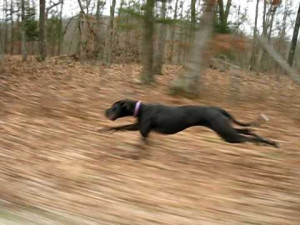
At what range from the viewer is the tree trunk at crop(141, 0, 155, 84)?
527 inches

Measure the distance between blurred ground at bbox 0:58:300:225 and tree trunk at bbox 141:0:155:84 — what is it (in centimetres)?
420

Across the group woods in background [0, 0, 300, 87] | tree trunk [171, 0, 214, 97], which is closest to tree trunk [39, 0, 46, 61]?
woods in background [0, 0, 300, 87]

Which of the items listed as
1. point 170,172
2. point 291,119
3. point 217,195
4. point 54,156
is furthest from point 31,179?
point 291,119

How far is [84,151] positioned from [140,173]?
4.39 ft

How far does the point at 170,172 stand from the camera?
6.04m

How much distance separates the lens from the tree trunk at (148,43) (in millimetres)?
13381

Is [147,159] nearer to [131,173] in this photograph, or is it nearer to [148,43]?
[131,173]

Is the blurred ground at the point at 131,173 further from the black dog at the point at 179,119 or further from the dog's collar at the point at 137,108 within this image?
the dog's collar at the point at 137,108

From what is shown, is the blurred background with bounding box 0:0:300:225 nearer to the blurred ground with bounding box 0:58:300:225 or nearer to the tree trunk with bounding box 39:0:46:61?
the blurred ground with bounding box 0:58:300:225

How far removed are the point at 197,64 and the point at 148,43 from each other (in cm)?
232

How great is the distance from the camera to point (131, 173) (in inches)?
234

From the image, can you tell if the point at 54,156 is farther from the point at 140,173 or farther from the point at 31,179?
the point at 140,173

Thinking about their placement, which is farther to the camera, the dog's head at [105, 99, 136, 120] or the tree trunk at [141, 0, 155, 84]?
the tree trunk at [141, 0, 155, 84]

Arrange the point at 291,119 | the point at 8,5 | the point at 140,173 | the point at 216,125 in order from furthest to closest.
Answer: the point at 8,5 < the point at 291,119 < the point at 216,125 < the point at 140,173
